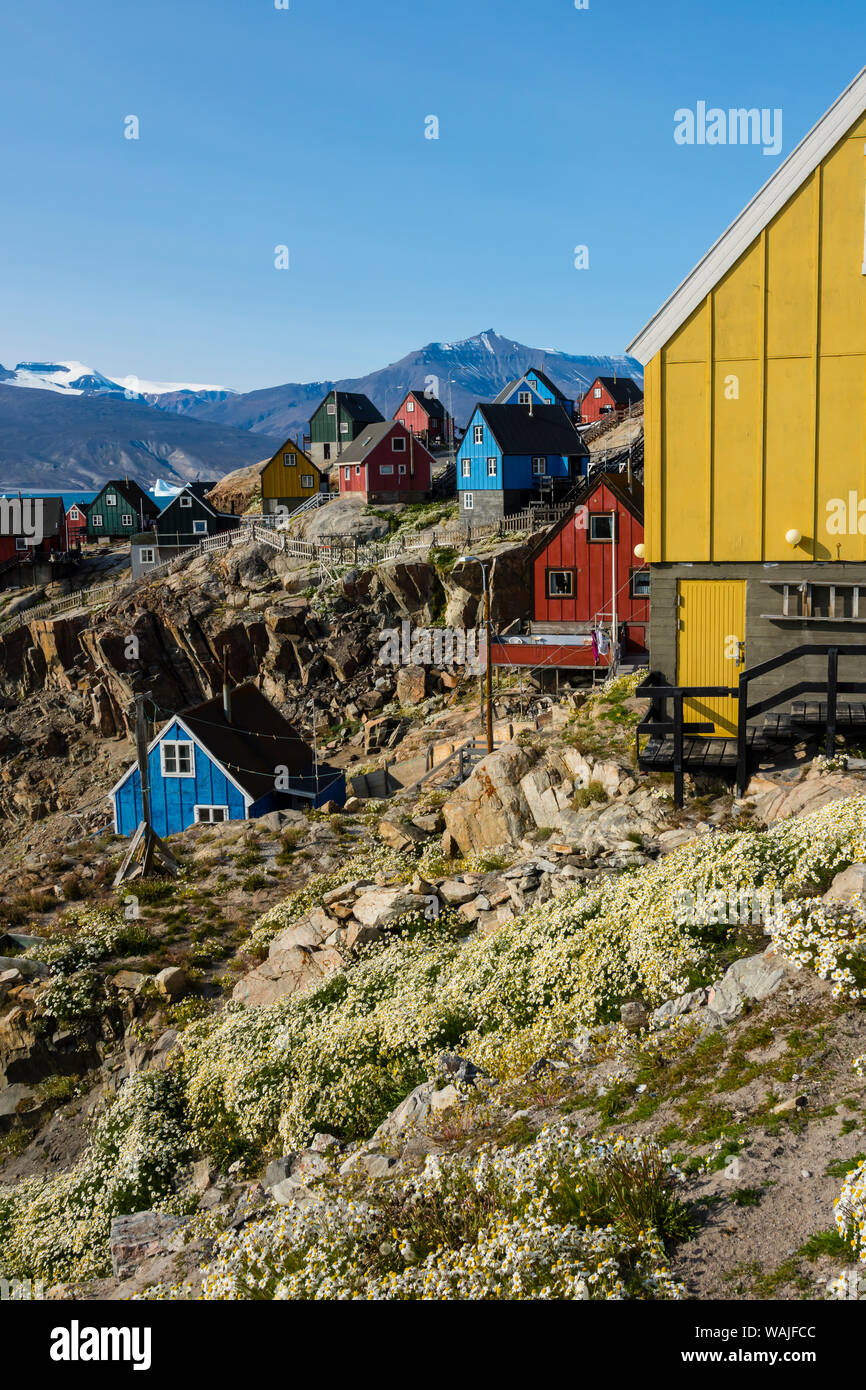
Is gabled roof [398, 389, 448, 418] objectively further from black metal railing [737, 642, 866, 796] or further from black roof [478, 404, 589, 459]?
black metal railing [737, 642, 866, 796]

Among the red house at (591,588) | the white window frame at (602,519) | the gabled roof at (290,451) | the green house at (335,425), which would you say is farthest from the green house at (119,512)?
the white window frame at (602,519)

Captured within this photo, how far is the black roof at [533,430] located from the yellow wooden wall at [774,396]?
1556 inches

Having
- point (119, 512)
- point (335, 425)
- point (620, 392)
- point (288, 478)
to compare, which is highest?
point (620, 392)

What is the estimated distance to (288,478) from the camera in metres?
72.8

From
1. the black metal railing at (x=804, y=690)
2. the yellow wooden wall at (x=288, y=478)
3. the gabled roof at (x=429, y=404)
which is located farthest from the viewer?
the gabled roof at (x=429, y=404)

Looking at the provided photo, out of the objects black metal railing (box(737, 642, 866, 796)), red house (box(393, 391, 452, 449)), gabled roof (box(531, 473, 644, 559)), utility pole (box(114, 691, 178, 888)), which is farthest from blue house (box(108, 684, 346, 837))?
red house (box(393, 391, 452, 449))

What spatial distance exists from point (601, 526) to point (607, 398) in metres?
51.9

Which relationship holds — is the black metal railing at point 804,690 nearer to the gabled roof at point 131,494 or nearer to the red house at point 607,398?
the red house at point 607,398

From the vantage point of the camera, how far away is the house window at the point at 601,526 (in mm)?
38987

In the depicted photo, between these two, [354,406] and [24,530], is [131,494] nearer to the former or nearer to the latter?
[24,530]

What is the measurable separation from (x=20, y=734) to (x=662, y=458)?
5107 centimetres

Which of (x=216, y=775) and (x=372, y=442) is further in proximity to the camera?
(x=372, y=442)

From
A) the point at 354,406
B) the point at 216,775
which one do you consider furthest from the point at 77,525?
the point at 216,775
